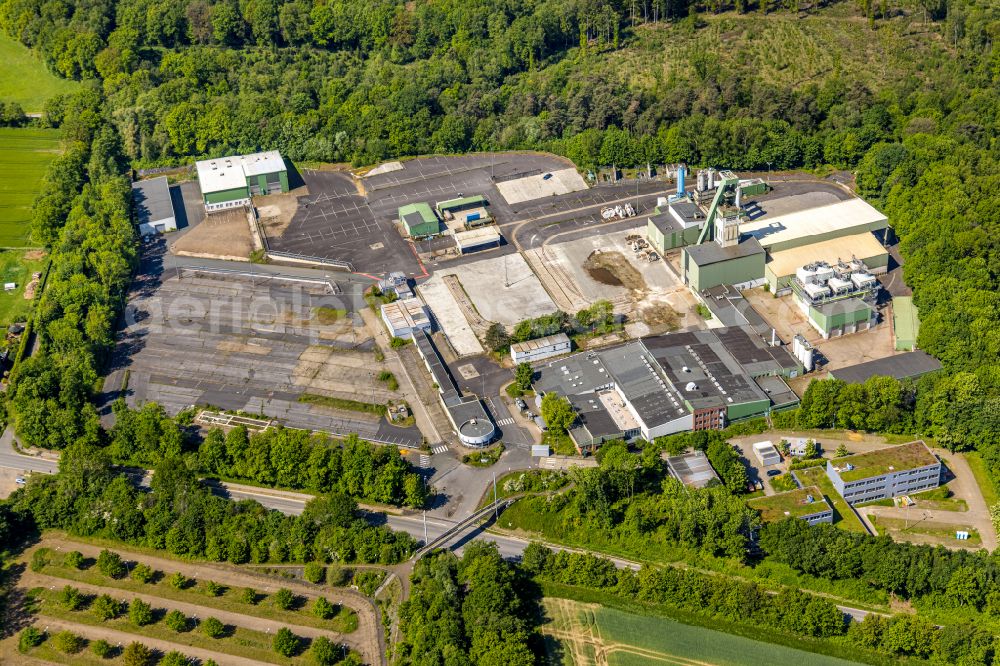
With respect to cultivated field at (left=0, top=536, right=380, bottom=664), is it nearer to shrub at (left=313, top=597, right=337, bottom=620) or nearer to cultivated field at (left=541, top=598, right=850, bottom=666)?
shrub at (left=313, top=597, right=337, bottom=620)

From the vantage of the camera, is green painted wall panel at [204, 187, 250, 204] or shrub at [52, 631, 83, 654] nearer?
shrub at [52, 631, 83, 654]

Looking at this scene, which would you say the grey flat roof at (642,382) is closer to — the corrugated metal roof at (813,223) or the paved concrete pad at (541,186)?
the corrugated metal roof at (813,223)

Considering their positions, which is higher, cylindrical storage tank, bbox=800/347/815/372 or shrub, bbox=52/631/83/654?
cylindrical storage tank, bbox=800/347/815/372

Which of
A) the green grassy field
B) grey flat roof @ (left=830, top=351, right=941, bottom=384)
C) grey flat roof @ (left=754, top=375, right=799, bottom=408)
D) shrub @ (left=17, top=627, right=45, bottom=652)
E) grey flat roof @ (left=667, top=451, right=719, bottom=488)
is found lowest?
shrub @ (left=17, top=627, right=45, bottom=652)

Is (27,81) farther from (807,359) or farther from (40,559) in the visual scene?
(807,359)

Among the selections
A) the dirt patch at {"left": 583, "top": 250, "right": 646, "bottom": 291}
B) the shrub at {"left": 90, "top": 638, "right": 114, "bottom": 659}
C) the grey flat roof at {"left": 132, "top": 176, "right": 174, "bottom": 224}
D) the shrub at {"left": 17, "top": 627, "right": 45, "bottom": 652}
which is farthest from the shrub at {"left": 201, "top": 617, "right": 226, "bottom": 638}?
the grey flat roof at {"left": 132, "top": 176, "right": 174, "bottom": 224}

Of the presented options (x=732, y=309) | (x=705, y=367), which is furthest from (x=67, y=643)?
(x=732, y=309)
